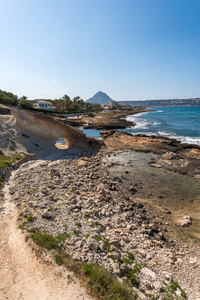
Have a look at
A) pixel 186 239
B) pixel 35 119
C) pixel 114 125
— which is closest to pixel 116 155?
pixel 35 119

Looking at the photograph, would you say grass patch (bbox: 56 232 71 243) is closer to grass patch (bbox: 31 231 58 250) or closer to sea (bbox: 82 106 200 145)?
grass patch (bbox: 31 231 58 250)

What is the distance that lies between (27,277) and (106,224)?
20.0ft

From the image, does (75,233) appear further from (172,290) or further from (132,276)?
(172,290)

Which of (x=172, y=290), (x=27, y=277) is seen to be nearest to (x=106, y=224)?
(x=172, y=290)

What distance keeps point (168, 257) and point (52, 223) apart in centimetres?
801

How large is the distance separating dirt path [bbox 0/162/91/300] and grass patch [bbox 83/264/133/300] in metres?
0.52

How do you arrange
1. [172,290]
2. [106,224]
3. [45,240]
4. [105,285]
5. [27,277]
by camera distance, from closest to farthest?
[105,285]
[27,277]
[172,290]
[45,240]
[106,224]

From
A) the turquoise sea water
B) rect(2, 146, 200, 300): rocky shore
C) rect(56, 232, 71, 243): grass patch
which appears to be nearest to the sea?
the turquoise sea water

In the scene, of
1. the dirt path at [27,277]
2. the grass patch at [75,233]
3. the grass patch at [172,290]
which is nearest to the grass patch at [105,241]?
the grass patch at [75,233]

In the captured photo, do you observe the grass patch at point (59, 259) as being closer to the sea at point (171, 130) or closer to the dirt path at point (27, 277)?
the dirt path at point (27, 277)

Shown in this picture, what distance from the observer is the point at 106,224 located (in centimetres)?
1159

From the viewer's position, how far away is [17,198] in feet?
42.2

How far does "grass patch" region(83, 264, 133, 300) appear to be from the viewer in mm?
6242

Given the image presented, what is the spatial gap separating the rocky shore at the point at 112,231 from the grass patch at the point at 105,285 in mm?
495
